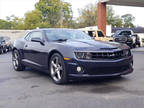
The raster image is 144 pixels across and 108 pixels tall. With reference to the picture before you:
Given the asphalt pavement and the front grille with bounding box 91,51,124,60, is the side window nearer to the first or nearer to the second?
the asphalt pavement

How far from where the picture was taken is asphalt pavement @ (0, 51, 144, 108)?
3.46 m

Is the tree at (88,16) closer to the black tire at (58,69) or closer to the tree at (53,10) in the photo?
the tree at (53,10)

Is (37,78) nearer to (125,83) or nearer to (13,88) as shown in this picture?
(13,88)

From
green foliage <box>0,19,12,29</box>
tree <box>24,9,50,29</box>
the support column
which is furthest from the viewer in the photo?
green foliage <box>0,19,12,29</box>

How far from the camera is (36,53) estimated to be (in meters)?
5.59

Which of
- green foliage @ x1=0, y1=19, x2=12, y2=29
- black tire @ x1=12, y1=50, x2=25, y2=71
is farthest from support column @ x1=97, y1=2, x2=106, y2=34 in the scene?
green foliage @ x1=0, y1=19, x2=12, y2=29

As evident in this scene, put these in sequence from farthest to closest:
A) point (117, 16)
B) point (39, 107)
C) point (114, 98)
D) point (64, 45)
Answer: point (117, 16) → point (64, 45) → point (114, 98) → point (39, 107)

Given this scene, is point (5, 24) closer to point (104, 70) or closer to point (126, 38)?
point (126, 38)

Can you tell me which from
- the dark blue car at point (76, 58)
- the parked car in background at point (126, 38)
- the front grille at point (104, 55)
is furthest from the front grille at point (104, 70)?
the parked car in background at point (126, 38)

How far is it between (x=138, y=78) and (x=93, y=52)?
184 centimetres

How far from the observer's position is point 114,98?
3.72m

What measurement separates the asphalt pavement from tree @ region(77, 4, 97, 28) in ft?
148

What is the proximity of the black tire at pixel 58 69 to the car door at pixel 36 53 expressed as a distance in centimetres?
30

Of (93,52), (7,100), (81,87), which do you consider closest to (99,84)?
(81,87)
